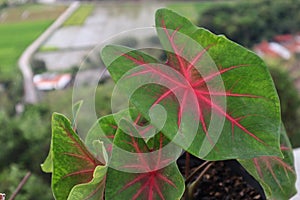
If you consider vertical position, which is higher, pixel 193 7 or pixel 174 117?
pixel 174 117

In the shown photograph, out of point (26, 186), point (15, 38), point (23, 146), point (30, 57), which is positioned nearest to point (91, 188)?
point (26, 186)

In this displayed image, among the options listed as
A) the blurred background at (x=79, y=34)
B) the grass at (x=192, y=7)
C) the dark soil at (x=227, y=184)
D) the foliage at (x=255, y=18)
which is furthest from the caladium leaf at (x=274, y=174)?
the grass at (x=192, y=7)

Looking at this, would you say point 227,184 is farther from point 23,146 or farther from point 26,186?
point 23,146

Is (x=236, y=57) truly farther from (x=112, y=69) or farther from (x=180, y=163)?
(x=180, y=163)

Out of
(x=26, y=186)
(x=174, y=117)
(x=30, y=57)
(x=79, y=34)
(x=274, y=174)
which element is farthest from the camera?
(x=79, y=34)

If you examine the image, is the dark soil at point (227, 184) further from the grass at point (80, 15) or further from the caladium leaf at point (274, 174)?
the grass at point (80, 15)

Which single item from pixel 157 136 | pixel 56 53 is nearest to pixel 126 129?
pixel 157 136
